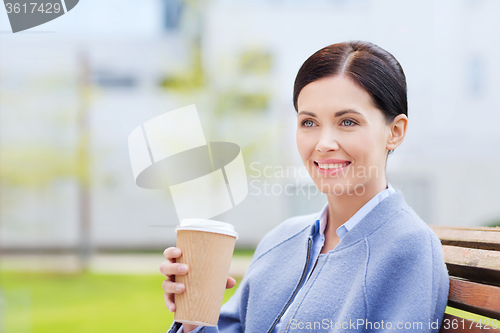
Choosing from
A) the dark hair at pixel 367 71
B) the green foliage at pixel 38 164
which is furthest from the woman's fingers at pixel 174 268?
the green foliage at pixel 38 164

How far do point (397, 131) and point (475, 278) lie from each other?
1.15 feet

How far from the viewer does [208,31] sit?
5.82 m

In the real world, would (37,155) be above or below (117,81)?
below

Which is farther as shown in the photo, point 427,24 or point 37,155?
point 427,24

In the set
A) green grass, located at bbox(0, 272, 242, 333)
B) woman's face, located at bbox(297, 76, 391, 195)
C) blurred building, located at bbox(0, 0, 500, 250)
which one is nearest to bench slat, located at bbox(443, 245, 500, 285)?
woman's face, located at bbox(297, 76, 391, 195)

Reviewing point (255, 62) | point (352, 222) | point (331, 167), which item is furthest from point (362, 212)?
point (255, 62)

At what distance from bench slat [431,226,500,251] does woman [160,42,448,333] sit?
148 millimetres

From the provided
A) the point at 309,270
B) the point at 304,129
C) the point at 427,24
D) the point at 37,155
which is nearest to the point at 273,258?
the point at 309,270

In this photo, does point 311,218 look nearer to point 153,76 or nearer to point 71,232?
point 153,76

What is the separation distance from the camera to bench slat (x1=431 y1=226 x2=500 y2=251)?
40.8 inches

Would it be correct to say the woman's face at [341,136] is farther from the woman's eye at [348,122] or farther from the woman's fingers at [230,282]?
the woman's fingers at [230,282]

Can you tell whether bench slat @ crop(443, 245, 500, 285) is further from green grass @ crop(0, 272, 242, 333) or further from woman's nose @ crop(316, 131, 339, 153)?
green grass @ crop(0, 272, 242, 333)

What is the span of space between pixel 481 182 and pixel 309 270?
7767mm

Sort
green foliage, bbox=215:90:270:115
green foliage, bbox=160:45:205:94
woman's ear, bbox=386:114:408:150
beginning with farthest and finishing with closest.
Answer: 1. green foliage, bbox=160:45:205:94
2. green foliage, bbox=215:90:270:115
3. woman's ear, bbox=386:114:408:150
